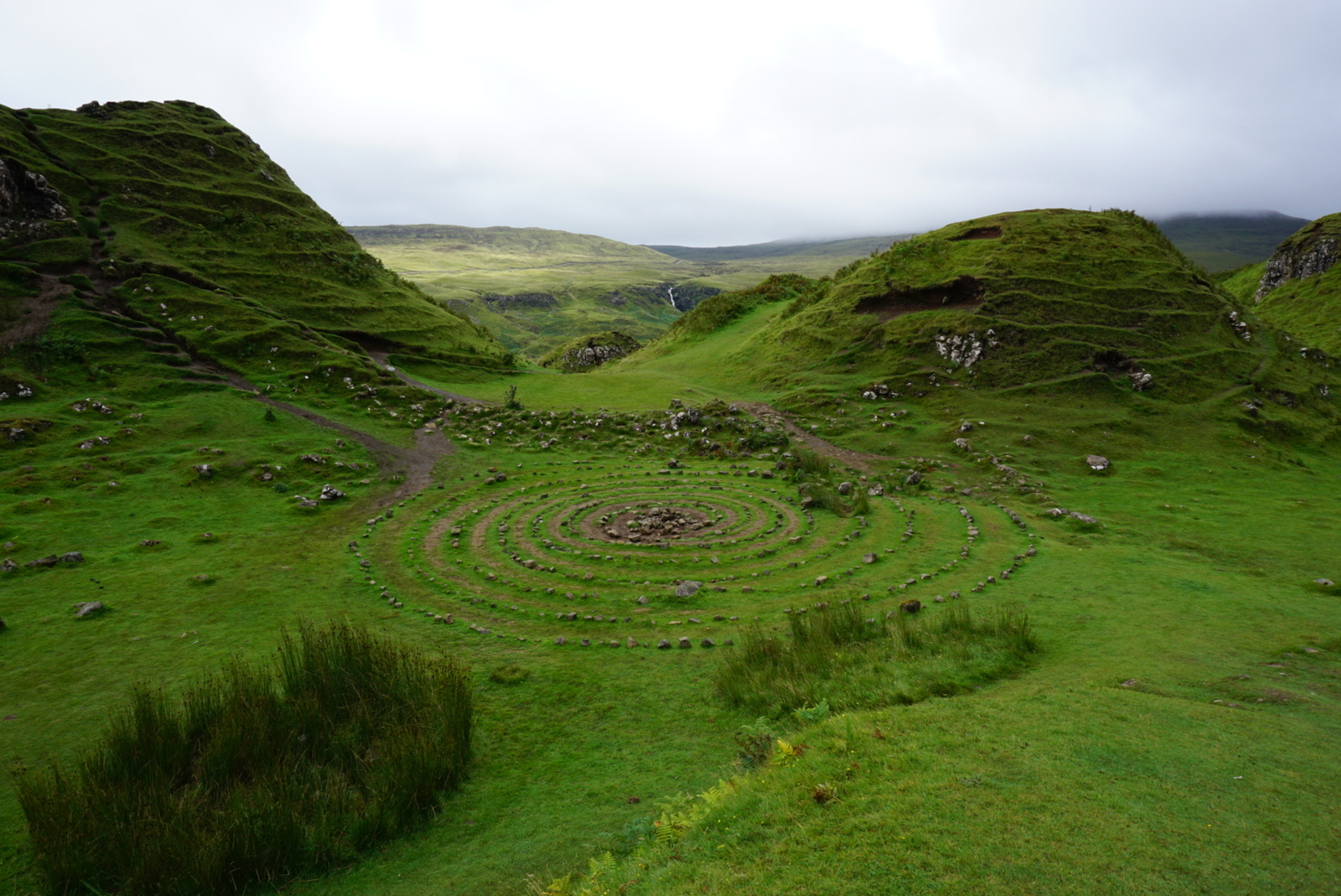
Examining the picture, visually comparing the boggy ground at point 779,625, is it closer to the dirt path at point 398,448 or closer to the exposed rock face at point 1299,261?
the dirt path at point 398,448

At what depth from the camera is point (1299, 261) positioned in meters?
72.5

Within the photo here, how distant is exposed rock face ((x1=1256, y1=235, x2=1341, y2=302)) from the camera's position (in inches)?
2746

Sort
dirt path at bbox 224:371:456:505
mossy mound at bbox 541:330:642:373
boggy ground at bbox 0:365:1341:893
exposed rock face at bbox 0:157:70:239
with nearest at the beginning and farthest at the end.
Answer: boggy ground at bbox 0:365:1341:893
dirt path at bbox 224:371:456:505
exposed rock face at bbox 0:157:70:239
mossy mound at bbox 541:330:642:373

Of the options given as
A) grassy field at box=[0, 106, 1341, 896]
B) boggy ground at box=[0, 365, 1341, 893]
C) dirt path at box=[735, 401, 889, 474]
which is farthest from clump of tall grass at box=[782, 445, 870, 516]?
dirt path at box=[735, 401, 889, 474]

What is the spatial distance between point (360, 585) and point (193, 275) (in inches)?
1649

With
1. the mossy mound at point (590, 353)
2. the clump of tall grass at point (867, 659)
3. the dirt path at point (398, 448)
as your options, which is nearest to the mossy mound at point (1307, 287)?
the mossy mound at point (590, 353)

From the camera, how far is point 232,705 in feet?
29.5

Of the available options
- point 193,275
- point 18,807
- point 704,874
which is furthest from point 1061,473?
point 193,275

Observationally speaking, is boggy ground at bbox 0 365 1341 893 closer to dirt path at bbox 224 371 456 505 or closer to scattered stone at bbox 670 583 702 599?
scattered stone at bbox 670 583 702 599

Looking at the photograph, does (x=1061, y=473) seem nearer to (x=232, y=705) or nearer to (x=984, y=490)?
(x=984, y=490)

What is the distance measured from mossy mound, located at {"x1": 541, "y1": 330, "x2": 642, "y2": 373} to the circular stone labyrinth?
161 feet

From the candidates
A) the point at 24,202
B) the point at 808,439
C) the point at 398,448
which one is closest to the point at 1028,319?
the point at 808,439

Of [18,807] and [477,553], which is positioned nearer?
[18,807]

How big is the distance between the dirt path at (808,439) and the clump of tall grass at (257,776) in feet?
76.1
